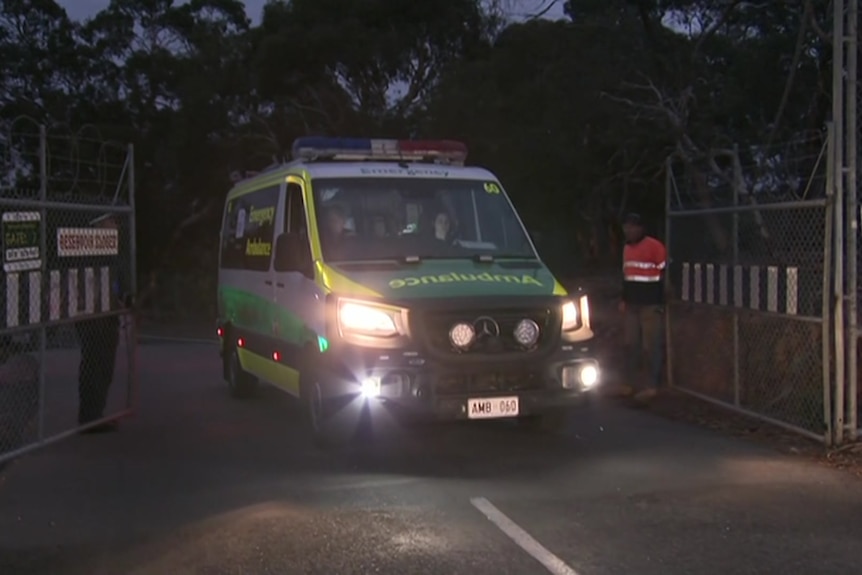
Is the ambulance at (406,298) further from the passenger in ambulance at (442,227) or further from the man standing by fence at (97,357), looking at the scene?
the man standing by fence at (97,357)

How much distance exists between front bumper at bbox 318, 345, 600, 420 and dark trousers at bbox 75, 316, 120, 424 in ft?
8.48

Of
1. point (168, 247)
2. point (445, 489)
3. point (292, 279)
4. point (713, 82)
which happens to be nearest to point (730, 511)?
point (445, 489)

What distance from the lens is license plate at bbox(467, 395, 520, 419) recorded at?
325 inches

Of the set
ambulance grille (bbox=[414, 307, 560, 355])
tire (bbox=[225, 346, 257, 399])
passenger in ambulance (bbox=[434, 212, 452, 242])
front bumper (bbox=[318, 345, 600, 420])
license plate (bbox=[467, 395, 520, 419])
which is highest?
passenger in ambulance (bbox=[434, 212, 452, 242])

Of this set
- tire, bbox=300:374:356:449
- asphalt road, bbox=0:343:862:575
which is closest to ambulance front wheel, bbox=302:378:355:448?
tire, bbox=300:374:356:449

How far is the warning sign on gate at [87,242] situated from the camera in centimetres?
921

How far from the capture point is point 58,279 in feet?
29.2

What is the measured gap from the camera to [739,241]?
1075cm

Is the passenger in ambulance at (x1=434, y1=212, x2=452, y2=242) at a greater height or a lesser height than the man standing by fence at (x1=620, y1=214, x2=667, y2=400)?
greater

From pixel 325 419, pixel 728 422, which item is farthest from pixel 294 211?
pixel 728 422

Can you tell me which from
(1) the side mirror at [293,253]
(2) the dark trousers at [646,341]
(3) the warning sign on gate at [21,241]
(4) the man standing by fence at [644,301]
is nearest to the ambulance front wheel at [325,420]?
(1) the side mirror at [293,253]

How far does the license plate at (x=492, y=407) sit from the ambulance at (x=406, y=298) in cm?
1

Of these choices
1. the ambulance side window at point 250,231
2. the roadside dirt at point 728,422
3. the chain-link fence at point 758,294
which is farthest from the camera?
the ambulance side window at point 250,231

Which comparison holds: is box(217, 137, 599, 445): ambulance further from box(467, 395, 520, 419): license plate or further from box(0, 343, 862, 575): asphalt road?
box(0, 343, 862, 575): asphalt road
